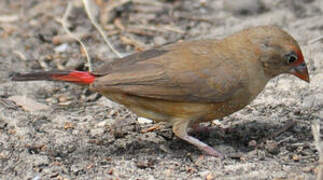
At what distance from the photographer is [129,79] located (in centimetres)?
472

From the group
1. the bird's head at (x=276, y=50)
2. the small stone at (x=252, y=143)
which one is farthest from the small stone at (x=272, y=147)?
the bird's head at (x=276, y=50)

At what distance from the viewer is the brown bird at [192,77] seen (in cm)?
473

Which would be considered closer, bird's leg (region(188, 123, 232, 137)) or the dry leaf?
bird's leg (region(188, 123, 232, 137))

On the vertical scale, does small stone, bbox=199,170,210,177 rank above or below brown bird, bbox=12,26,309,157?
below

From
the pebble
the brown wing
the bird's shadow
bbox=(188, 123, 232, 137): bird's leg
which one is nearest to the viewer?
the brown wing

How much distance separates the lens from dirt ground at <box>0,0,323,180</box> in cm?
460

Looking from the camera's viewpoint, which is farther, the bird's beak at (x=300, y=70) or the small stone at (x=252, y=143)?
the bird's beak at (x=300, y=70)

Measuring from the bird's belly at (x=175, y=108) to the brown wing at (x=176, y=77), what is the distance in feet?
0.22

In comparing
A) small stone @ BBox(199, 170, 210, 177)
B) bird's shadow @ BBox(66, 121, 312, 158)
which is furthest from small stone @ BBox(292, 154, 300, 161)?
small stone @ BBox(199, 170, 210, 177)

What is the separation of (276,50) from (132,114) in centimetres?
158

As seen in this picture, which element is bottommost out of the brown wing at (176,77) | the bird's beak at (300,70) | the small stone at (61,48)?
the small stone at (61,48)

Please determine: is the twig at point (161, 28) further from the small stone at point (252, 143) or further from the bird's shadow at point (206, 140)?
the small stone at point (252, 143)

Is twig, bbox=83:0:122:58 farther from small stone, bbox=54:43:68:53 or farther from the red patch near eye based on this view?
the red patch near eye

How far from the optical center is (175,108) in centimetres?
479
